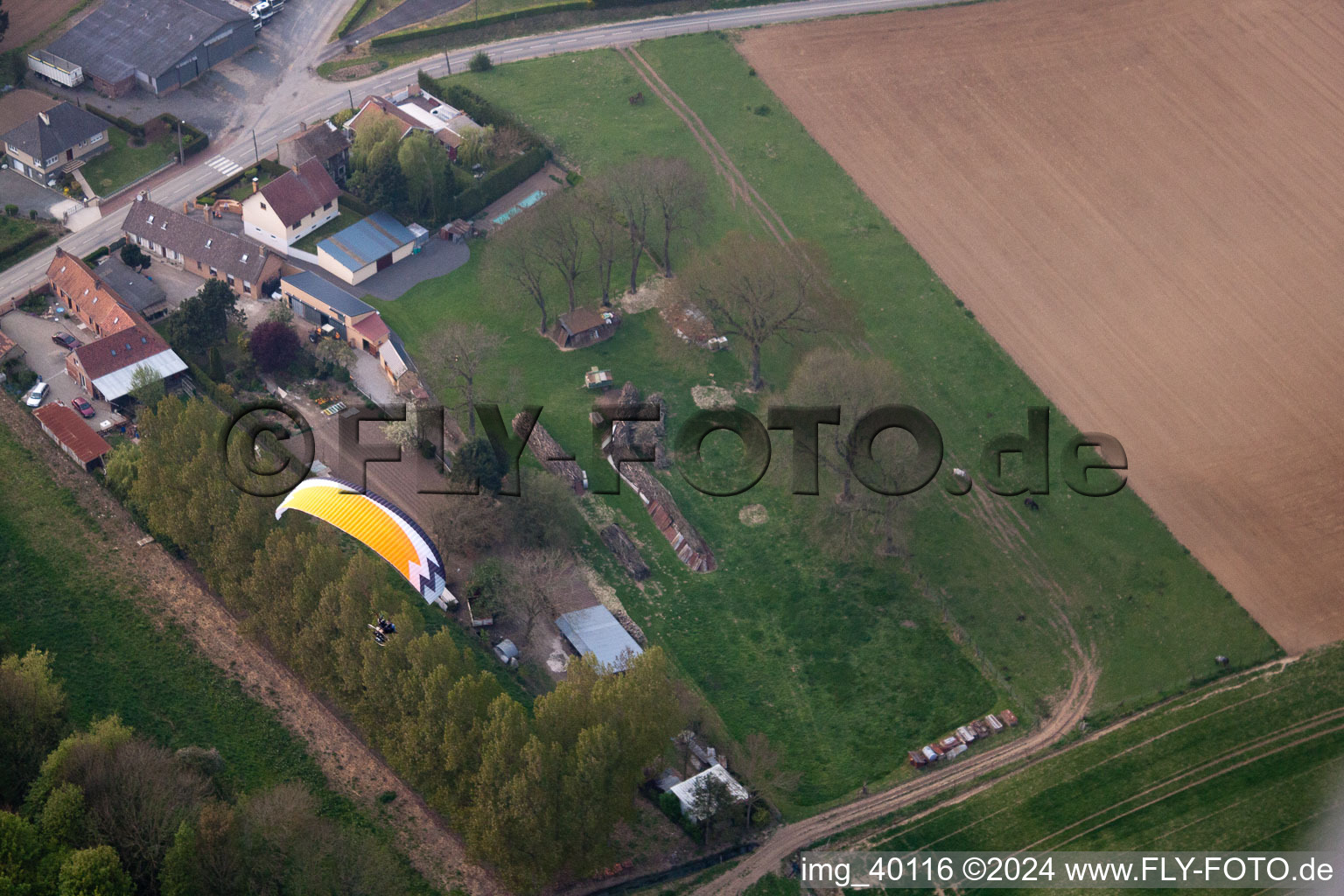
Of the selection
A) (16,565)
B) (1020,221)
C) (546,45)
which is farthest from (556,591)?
(546,45)

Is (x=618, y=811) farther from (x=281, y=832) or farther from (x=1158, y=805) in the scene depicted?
(x=1158, y=805)

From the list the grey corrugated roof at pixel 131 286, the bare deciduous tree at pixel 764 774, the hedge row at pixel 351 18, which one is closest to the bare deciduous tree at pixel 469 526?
the bare deciduous tree at pixel 764 774

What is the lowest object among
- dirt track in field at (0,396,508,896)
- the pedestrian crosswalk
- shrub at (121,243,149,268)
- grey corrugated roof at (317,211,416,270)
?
dirt track in field at (0,396,508,896)

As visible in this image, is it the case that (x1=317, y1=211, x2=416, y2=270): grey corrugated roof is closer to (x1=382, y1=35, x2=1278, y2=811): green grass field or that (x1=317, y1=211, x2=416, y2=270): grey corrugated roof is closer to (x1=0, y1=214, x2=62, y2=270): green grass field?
(x1=382, y1=35, x2=1278, y2=811): green grass field

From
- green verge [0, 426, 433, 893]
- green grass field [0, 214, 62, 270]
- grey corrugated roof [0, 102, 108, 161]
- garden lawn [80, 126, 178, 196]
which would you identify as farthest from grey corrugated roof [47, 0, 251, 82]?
green verge [0, 426, 433, 893]

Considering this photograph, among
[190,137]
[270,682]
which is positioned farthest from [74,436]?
[190,137]

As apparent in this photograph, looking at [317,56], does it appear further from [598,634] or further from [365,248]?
[598,634]

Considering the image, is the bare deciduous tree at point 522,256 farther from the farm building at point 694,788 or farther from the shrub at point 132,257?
the farm building at point 694,788
